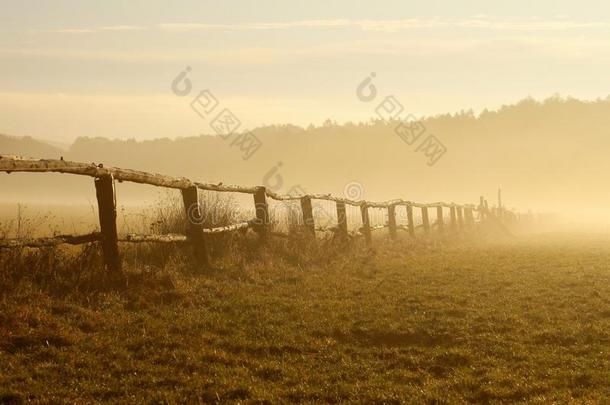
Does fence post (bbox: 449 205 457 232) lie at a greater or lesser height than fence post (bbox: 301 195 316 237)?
lesser

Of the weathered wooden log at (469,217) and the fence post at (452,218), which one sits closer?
the fence post at (452,218)

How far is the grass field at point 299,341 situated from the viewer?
18.8 ft

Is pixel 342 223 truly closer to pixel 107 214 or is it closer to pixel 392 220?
pixel 392 220

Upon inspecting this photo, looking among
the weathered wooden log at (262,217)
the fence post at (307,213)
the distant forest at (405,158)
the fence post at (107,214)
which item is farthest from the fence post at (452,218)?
the distant forest at (405,158)

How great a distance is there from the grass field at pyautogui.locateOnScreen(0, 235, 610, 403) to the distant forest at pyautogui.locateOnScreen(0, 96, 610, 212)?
9064cm

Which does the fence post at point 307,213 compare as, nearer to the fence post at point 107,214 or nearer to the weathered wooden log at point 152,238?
the weathered wooden log at point 152,238

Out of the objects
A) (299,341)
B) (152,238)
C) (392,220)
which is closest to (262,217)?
(152,238)

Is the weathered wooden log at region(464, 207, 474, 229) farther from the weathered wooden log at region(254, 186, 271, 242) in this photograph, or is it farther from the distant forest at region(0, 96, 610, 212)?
the distant forest at region(0, 96, 610, 212)

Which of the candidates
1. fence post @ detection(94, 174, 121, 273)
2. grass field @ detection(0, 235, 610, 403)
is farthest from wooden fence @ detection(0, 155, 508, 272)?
grass field @ detection(0, 235, 610, 403)

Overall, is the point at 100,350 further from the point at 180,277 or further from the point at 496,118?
the point at 496,118

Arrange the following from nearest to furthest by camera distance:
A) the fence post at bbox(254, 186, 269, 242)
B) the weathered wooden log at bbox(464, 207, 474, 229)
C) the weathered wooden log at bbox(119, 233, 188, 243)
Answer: the weathered wooden log at bbox(119, 233, 188, 243)
the fence post at bbox(254, 186, 269, 242)
the weathered wooden log at bbox(464, 207, 474, 229)

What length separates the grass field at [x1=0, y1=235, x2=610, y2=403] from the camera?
573 cm

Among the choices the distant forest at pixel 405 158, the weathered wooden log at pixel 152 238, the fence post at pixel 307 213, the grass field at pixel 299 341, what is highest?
the distant forest at pixel 405 158

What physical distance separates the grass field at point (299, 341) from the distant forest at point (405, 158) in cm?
9064
